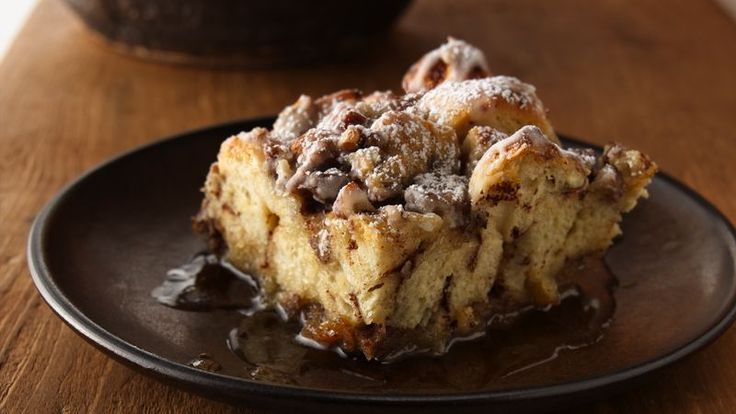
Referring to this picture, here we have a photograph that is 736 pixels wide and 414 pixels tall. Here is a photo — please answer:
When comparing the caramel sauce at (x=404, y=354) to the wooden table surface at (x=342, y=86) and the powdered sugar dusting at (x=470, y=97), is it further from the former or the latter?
the powdered sugar dusting at (x=470, y=97)

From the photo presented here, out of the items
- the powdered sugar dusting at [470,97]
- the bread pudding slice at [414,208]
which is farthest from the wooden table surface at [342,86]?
the powdered sugar dusting at [470,97]

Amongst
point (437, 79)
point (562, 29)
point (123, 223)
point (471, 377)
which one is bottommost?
point (562, 29)

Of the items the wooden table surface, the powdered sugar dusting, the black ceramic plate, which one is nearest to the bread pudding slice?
the powdered sugar dusting

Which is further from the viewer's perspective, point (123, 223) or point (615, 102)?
point (615, 102)

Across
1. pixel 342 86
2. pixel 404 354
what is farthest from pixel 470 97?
pixel 342 86

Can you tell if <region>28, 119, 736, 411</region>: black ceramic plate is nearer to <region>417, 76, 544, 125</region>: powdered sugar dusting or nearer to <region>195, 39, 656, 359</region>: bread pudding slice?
<region>195, 39, 656, 359</region>: bread pudding slice

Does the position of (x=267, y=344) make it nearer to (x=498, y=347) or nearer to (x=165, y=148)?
(x=498, y=347)

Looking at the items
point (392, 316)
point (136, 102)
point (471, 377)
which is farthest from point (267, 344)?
point (136, 102)
